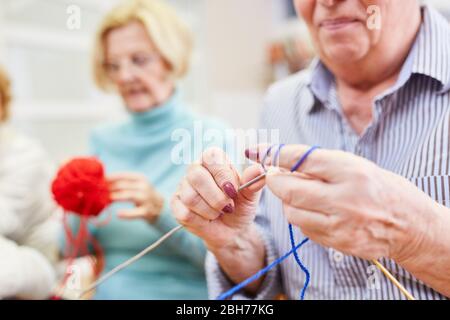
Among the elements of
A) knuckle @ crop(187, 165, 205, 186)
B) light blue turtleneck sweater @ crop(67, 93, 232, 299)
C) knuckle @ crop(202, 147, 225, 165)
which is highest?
knuckle @ crop(202, 147, 225, 165)

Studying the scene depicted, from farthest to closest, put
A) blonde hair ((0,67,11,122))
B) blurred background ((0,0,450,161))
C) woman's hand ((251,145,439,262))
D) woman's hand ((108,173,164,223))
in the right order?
blurred background ((0,0,450,161)), blonde hair ((0,67,11,122)), woman's hand ((108,173,164,223)), woman's hand ((251,145,439,262))

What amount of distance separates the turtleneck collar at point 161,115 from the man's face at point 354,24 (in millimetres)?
574

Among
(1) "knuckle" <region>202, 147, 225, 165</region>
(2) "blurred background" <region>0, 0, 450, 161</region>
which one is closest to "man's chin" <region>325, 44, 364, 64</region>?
(1) "knuckle" <region>202, 147, 225, 165</region>

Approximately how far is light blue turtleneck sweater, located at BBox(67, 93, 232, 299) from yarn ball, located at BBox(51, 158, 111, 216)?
14 centimetres

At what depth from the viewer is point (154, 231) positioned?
1.09 metres

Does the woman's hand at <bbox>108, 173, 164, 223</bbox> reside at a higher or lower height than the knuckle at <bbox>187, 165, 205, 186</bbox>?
lower

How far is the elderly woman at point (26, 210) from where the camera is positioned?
807 millimetres

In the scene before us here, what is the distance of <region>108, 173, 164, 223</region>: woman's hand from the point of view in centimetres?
95

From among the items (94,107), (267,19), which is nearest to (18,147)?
(94,107)

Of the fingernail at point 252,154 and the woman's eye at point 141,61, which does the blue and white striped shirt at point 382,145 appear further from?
the woman's eye at point 141,61

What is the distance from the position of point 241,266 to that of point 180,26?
0.74 meters

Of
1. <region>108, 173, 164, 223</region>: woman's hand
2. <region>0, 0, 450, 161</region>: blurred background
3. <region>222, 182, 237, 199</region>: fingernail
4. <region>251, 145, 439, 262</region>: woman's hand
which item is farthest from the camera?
<region>0, 0, 450, 161</region>: blurred background

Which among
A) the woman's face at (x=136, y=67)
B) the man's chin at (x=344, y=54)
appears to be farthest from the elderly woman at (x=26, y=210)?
the man's chin at (x=344, y=54)

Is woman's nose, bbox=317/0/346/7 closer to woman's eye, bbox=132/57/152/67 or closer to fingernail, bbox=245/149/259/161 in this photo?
fingernail, bbox=245/149/259/161
